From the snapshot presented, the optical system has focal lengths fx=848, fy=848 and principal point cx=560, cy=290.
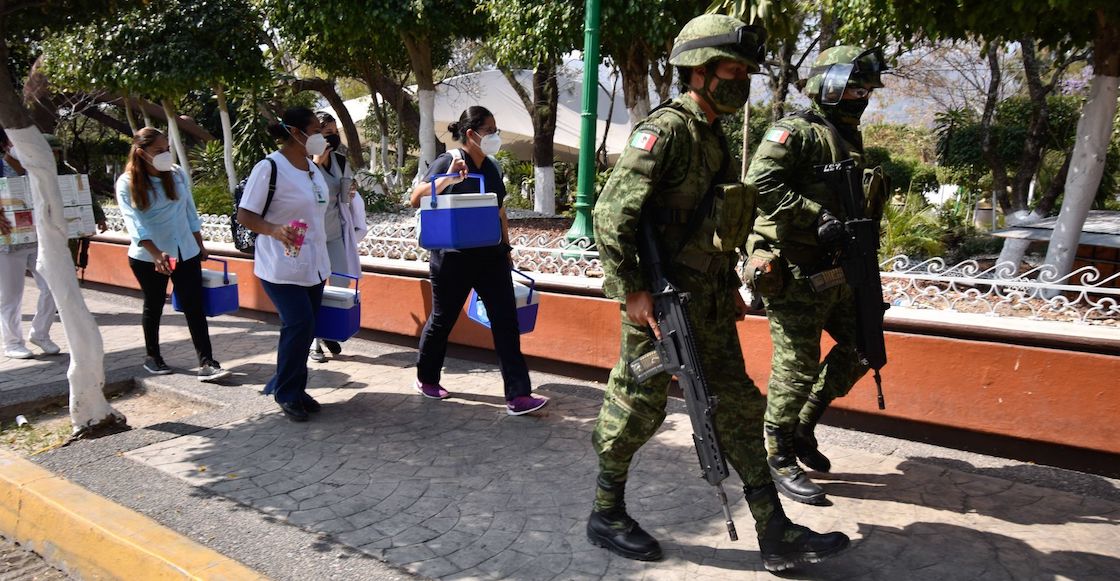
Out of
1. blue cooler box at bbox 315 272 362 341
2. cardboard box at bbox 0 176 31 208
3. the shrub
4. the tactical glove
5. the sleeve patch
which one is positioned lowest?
blue cooler box at bbox 315 272 362 341

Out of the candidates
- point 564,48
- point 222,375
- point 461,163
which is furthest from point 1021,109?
point 222,375

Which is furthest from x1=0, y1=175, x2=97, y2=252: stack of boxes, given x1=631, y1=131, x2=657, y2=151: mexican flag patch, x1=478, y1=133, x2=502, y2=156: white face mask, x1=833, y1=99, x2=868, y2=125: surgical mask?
x1=833, y1=99, x2=868, y2=125: surgical mask

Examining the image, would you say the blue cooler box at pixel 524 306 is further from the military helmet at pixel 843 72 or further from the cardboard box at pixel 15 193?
the cardboard box at pixel 15 193

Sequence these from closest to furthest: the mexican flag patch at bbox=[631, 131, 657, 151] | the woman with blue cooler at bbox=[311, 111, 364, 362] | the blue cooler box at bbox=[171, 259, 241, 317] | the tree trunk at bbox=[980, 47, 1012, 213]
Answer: the mexican flag patch at bbox=[631, 131, 657, 151]
the blue cooler box at bbox=[171, 259, 241, 317]
the woman with blue cooler at bbox=[311, 111, 364, 362]
the tree trunk at bbox=[980, 47, 1012, 213]

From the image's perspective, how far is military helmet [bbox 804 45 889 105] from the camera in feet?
11.5

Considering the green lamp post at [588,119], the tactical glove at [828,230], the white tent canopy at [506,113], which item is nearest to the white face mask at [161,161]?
the green lamp post at [588,119]

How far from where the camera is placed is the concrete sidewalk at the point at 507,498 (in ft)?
10.3

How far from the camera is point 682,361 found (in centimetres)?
285

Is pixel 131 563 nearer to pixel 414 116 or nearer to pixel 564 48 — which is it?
pixel 564 48

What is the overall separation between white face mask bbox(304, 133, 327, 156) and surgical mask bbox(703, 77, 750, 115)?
247cm

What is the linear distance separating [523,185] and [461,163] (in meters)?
15.3

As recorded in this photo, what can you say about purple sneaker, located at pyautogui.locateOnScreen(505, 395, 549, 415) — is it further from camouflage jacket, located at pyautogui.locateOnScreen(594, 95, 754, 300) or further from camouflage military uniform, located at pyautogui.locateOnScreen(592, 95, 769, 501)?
camouflage jacket, located at pyautogui.locateOnScreen(594, 95, 754, 300)

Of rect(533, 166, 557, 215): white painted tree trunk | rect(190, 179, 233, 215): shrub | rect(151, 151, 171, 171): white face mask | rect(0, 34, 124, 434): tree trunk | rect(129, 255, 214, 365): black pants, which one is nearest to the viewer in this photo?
rect(0, 34, 124, 434): tree trunk

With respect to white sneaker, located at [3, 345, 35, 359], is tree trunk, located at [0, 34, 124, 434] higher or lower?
higher
